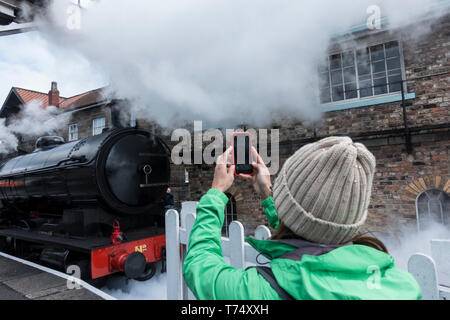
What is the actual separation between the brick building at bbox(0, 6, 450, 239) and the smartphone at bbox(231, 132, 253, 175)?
421 centimetres

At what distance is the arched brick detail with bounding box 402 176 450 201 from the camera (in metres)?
4.48

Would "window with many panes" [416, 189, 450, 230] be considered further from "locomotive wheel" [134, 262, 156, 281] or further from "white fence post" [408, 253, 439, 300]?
"locomotive wheel" [134, 262, 156, 281]

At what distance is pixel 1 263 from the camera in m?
4.75

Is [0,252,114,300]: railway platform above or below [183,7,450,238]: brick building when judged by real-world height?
below

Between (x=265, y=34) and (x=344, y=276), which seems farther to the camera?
(x=265, y=34)

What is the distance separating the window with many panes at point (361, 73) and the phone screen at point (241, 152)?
174 inches

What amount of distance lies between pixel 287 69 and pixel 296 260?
478 centimetres

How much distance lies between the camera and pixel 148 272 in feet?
13.4

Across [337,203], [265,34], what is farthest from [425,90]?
[337,203]

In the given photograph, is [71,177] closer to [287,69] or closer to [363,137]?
[287,69]

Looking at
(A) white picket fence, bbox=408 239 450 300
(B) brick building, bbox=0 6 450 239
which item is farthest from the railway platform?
(B) brick building, bbox=0 6 450 239

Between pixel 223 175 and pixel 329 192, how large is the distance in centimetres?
42
